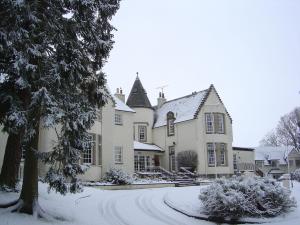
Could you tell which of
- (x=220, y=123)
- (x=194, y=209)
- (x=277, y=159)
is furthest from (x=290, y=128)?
(x=194, y=209)

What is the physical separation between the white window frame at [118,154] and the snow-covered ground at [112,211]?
40.3 ft

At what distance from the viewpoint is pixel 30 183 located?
41.3 feet

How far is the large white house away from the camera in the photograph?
109 ft

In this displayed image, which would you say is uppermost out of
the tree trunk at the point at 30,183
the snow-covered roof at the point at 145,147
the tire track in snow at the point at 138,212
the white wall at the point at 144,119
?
the white wall at the point at 144,119

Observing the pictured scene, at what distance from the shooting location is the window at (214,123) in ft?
135

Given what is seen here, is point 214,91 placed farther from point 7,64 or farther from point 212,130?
point 7,64

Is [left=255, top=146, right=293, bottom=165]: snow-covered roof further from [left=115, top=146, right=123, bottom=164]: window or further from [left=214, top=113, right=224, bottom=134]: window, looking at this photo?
[left=115, top=146, right=123, bottom=164]: window

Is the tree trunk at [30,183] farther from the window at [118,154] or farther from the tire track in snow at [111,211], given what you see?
the window at [118,154]

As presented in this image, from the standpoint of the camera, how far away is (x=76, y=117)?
1281cm

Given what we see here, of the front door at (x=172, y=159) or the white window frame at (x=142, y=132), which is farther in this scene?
the white window frame at (x=142, y=132)

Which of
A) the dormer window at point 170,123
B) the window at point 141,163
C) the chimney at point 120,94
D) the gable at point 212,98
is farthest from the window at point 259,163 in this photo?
the chimney at point 120,94

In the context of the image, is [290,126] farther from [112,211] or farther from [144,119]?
[112,211]

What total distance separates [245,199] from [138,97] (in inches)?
1246

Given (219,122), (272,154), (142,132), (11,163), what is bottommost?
(11,163)
